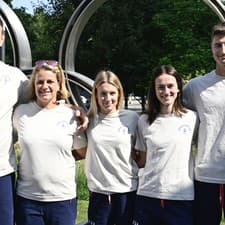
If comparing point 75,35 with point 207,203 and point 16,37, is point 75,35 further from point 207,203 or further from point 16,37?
point 207,203

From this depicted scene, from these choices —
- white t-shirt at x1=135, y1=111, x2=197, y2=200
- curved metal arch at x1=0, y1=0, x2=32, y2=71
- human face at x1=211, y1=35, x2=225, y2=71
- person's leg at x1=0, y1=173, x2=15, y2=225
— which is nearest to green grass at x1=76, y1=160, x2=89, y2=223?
curved metal arch at x1=0, y1=0, x2=32, y2=71

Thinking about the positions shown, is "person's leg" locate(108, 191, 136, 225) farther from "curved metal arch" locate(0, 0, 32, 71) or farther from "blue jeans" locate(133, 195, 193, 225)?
"curved metal arch" locate(0, 0, 32, 71)

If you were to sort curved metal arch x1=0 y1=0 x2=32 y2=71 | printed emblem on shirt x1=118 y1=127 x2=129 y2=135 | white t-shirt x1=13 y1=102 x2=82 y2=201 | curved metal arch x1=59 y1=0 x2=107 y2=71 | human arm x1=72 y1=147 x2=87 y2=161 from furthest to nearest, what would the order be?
curved metal arch x1=59 y1=0 x2=107 y2=71
curved metal arch x1=0 y1=0 x2=32 y2=71
human arm x1=72 y1=147 x2=87 y2=161
printed emblem on shirt x1=118 y1=127 x2=129 y2=135
white t-shirt x1=13 y1=102 x2=82 y2=201

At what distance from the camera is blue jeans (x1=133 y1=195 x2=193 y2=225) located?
3.58 meters

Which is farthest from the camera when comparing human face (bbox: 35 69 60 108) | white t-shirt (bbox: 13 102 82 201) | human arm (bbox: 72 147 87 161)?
human arm (bbox: 72 147 87 161)

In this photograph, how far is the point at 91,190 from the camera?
149 inches

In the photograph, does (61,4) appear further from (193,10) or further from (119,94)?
(119,94)

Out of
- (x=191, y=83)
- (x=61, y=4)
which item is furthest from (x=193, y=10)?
(x=191, y=83)

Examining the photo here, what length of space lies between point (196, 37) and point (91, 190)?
65.8 ft

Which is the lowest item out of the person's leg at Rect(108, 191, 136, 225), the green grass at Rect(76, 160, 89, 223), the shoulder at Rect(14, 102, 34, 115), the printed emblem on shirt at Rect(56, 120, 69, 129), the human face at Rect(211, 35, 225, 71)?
the green grass at Rect(76, 160, 89, 223)

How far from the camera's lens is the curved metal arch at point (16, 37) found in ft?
20.7

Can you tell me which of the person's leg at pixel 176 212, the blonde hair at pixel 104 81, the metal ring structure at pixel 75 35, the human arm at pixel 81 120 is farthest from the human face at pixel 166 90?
the metal ring structure at pixel 75 35

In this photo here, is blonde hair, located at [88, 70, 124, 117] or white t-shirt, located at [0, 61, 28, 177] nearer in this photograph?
white t-shirt, located at [0, 61, 28, 177]

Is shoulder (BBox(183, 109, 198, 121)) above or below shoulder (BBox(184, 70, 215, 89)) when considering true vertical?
below
